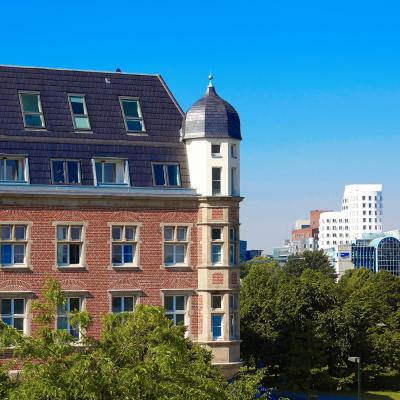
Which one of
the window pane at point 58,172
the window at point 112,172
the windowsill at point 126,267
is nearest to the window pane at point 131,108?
the window at point 112,172

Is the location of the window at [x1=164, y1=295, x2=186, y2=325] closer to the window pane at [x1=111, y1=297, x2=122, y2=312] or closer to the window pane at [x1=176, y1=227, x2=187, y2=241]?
the window pane at [x1=111, y1=297, x2=122, y2=312]

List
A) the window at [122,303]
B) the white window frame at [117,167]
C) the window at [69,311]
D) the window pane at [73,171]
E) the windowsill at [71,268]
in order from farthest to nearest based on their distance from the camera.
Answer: the window at [122,303] < the white window frame at [117,167] < the window pane at [73,171] < the windowsill at [71,268] < the window at [69,311]

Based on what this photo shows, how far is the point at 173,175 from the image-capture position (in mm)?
49969

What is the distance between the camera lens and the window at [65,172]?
47625 millimetres

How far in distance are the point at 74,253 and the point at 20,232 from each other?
260cm

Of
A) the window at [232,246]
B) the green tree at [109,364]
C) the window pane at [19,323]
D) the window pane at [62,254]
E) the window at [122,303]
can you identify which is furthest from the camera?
the window at [232,246]

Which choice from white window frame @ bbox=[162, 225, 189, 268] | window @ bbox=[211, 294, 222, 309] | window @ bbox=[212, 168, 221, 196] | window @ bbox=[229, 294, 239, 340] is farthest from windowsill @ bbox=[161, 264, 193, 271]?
window @ bbox=[212, 168, 221, 196]

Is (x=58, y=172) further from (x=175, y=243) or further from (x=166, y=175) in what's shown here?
(x=175, y=243)

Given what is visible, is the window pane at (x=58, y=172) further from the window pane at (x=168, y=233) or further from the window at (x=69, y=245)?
the window pane at (x=168, y=233)

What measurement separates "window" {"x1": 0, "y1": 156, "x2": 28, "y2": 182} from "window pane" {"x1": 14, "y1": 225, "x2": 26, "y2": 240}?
2024mm

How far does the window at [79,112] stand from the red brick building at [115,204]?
53 mm

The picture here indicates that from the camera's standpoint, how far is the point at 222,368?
49.0 m

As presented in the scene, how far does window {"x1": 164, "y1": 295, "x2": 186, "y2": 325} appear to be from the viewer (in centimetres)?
4922

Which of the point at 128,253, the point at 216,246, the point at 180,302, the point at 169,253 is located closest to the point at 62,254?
the point at 128,253
